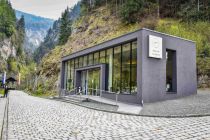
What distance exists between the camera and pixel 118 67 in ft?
66.6

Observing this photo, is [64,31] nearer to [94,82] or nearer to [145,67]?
[94,82]

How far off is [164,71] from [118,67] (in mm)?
4221

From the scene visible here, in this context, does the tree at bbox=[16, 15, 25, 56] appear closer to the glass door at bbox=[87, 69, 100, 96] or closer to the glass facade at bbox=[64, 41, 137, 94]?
the glass facade at bbox=[64, 41, 137, 94]

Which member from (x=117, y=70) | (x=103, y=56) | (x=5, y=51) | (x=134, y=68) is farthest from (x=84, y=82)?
(x=5, y=51)

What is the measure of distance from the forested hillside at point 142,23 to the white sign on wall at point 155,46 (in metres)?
12.3

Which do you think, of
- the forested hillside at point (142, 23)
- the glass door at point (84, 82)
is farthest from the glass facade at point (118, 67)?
the forested hillside at point (142, 23)

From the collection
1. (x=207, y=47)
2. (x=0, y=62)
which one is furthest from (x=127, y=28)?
(x=0, y=62)

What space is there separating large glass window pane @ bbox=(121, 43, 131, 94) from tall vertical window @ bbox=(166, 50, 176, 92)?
331 cm

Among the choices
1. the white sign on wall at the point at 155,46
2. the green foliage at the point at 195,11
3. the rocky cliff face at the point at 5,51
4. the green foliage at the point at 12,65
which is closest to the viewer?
the white sign on wall at the point at 155,46

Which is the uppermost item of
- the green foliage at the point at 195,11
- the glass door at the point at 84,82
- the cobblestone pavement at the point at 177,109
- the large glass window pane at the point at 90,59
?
the green foliage at the point at 195,11

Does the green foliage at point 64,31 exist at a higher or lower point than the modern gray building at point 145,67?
higher

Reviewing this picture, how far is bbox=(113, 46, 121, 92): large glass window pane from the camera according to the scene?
20038 millimetres

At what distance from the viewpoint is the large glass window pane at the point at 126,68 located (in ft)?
61.4

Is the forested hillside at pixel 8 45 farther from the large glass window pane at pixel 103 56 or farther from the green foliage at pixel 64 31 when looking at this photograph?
the large glass window pane at pixel 103 56
